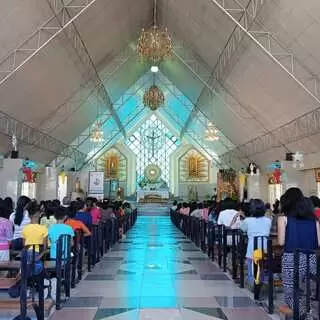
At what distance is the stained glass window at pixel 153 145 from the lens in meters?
39.0

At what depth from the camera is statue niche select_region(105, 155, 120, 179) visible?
38.1m

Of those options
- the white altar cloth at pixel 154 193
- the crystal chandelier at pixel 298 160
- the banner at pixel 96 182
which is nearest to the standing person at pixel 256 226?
the crystal chandelier at pixel 298 160

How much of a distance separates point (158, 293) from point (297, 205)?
112 inches

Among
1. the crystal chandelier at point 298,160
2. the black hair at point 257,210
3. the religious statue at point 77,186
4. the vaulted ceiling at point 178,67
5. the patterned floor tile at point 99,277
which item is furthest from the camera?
the religious statue at point 77,186

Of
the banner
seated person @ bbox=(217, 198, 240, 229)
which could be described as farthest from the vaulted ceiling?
seated person @ bbox=(217, 198, 240, 229)

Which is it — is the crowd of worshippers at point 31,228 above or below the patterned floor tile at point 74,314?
above

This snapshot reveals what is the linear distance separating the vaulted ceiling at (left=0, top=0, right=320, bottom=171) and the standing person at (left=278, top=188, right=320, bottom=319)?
6373 millimetres

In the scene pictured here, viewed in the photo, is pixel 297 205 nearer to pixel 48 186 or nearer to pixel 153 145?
pixel 48 186

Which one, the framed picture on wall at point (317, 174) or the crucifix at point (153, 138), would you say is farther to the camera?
the crucifix at point (153, 138)

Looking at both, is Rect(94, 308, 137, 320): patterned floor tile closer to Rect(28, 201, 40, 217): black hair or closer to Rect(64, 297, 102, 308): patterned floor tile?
Rect(64, 297, 102, 308): patterned floor tile

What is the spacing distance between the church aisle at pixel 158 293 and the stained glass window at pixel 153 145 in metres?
28.3

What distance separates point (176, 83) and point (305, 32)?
14.3 meters

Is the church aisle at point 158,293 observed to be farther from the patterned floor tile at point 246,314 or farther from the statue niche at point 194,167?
the statue niche at point 194,167

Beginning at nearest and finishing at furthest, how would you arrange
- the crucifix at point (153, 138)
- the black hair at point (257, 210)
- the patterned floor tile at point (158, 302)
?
the patterned floor tile at point (158, 302)
the black hair at point (257, 210)
the crucifix at point (153, 138)
